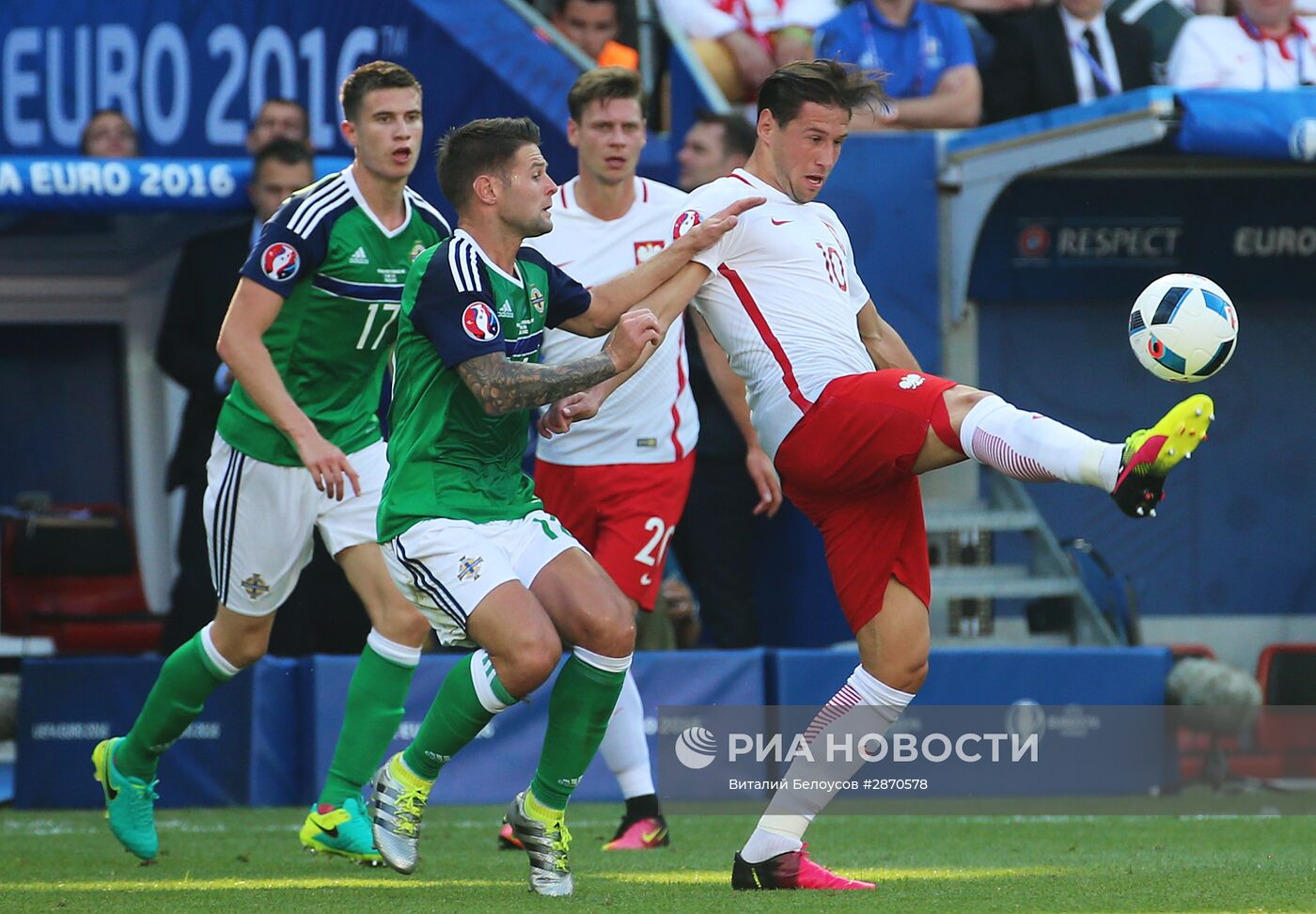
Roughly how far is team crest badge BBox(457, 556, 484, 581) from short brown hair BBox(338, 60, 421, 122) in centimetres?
174

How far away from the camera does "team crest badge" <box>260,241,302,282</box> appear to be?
20.2 ft

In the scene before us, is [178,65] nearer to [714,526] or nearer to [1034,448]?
[714,526]

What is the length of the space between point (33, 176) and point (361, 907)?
5.50 m

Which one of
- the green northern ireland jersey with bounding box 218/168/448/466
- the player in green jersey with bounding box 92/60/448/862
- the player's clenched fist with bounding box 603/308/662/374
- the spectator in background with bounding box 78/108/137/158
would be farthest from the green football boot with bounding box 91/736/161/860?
the spectator in background with bounding box 78/108/137/158

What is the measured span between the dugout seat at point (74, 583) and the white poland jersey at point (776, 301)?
19.0ft

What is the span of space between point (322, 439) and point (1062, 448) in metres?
2.32

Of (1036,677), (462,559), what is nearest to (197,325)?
(1036,677)

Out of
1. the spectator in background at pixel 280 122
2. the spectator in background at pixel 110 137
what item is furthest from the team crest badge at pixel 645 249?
the spectator in background at pixel 110 137

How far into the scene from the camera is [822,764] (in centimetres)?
532

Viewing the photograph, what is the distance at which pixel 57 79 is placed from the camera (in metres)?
10.9

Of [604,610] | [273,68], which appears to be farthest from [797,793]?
[273,68]

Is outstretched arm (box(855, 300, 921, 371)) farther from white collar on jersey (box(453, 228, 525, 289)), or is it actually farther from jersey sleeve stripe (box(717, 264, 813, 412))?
white collar on jersey (box(453, 228, 525, 289))

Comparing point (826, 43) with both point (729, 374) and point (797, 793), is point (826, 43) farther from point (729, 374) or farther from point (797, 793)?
point (797, 793)

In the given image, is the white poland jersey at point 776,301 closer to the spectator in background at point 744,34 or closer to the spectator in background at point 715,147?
the spectator in background at point 715,147
